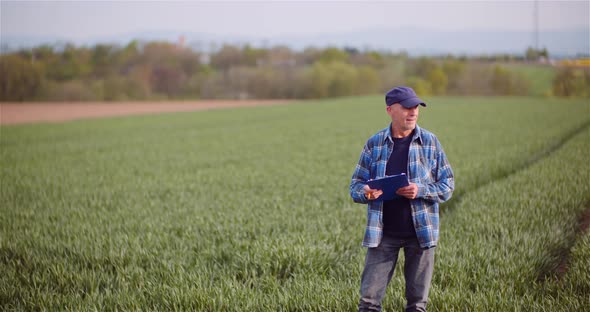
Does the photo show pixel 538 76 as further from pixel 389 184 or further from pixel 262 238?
pixel 389 184

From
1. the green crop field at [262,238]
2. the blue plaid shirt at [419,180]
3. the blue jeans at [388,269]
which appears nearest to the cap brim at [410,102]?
the blue plaid shirt at [419,180]

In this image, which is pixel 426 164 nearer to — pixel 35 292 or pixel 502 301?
pixel 502 301

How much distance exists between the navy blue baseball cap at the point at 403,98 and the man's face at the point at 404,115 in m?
0.04

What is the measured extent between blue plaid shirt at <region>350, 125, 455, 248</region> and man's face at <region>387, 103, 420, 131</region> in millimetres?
106

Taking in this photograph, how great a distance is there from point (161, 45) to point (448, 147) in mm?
97638

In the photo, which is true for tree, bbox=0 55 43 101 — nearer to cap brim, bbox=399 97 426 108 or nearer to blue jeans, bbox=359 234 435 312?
blue jeans, bbox=359 234 435 312

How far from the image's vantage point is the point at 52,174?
45.1 feet

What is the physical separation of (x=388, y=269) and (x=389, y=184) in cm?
75

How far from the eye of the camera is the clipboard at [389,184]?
323 centimetres

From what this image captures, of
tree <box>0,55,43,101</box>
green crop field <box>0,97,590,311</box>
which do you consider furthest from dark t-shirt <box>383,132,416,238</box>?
tree <box>0,55,43,101</box>

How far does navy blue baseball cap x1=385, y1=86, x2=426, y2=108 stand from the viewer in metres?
3.37

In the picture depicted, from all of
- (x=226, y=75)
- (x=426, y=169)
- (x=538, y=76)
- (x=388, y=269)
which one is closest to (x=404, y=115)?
(x=426, y=169)

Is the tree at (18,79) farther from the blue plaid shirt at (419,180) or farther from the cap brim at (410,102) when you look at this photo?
the cap brim at (410,102)

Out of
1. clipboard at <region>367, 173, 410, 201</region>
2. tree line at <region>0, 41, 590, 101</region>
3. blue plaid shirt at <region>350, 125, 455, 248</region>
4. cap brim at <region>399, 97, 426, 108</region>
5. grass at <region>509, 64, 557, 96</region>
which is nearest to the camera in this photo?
clipboard at <region>367, 173, 410, 201</region>
